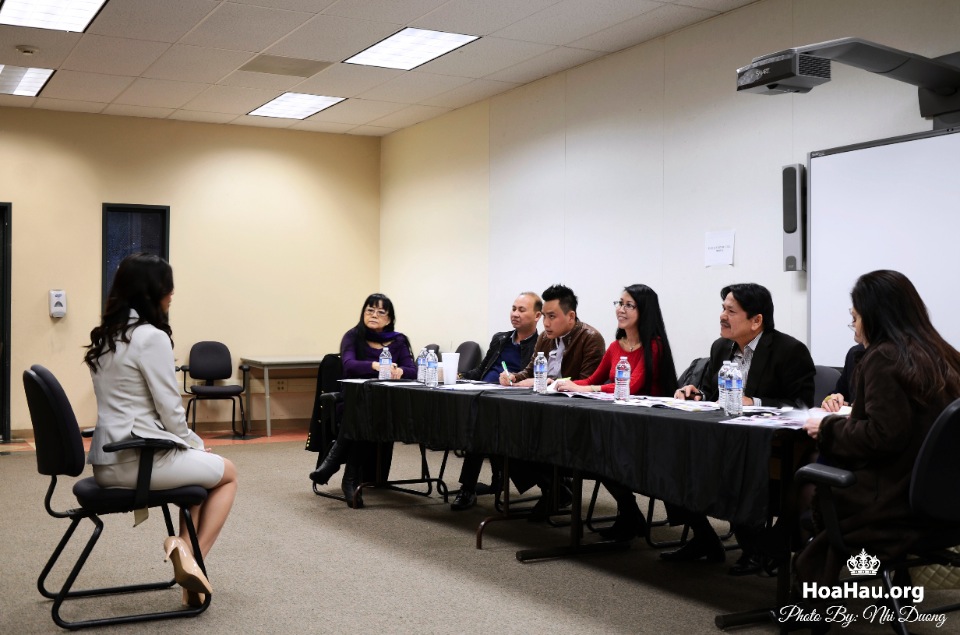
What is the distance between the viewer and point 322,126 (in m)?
9.51

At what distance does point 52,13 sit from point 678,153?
4069mm

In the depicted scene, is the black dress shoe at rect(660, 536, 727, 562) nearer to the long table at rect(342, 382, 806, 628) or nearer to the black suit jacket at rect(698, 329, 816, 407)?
the long table at rect(342, 382, 806, 628)

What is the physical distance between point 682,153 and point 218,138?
5.09m

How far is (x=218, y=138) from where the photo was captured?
938 centimetres

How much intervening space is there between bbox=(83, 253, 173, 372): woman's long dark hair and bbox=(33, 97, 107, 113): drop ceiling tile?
5.78 metres

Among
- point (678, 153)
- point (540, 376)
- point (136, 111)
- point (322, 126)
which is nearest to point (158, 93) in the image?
point (136, 111)

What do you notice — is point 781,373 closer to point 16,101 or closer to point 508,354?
point 508,354

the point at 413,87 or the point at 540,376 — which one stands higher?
the point at 413,87

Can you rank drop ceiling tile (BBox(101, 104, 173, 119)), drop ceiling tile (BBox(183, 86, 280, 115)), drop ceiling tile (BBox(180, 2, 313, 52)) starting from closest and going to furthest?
drop ceiling tile (BBox(180, 2, 313, 52)) < drop ceiling tile (BBox(183, 86, 280, 115)) < drop ceiling tile (BBox(101, 104, 173, 119))

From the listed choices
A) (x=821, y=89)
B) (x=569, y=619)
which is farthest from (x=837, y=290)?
(x=569, y=619)

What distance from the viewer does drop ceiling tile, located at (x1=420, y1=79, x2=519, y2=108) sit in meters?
7.73

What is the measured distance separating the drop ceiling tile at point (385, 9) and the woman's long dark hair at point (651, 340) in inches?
90.4

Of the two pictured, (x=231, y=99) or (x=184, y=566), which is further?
(x=231, y=99)

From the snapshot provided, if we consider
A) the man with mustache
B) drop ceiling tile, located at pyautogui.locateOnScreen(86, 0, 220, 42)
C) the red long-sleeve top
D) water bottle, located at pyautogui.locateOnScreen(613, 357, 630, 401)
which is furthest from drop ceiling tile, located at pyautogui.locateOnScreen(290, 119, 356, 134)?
water bottle, located at pyautogui.locateOnScreen(613, 357, 630, 401)
